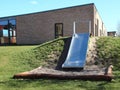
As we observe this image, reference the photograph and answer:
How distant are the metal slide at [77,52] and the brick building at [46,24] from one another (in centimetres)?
1422

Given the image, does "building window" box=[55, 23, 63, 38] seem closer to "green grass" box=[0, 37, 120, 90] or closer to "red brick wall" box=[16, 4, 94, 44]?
"red brick wall" box=[16, 4, 94, 44]

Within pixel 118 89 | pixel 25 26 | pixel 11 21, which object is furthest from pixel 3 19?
pixel 118 89

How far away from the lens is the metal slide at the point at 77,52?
1455 centimetres

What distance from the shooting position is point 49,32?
36.2 metres

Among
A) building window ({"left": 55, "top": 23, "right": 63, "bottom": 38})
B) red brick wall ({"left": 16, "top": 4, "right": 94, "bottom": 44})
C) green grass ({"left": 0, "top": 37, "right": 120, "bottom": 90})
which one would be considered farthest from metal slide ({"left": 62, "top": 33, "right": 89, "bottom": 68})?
building window ({"left": 55, "top": 23, "right": 63, "bottom": 38})

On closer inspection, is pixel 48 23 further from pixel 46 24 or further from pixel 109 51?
pixel 109 51

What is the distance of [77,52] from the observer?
642 inches

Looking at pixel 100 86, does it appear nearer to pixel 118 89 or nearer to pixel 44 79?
pixel 118 89

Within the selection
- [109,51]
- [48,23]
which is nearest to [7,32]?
[48,23]

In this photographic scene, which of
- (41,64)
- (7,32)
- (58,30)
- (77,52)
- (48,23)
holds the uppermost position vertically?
(48,23)

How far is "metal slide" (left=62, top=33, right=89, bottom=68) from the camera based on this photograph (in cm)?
1455

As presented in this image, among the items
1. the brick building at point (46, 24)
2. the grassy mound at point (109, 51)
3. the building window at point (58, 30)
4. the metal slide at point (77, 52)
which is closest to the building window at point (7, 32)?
the brick building at point (46, 24)

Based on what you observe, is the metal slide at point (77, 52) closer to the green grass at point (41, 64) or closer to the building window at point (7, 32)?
the green grass at point (41, 64)

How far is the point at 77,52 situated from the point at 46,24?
67.4 feet
